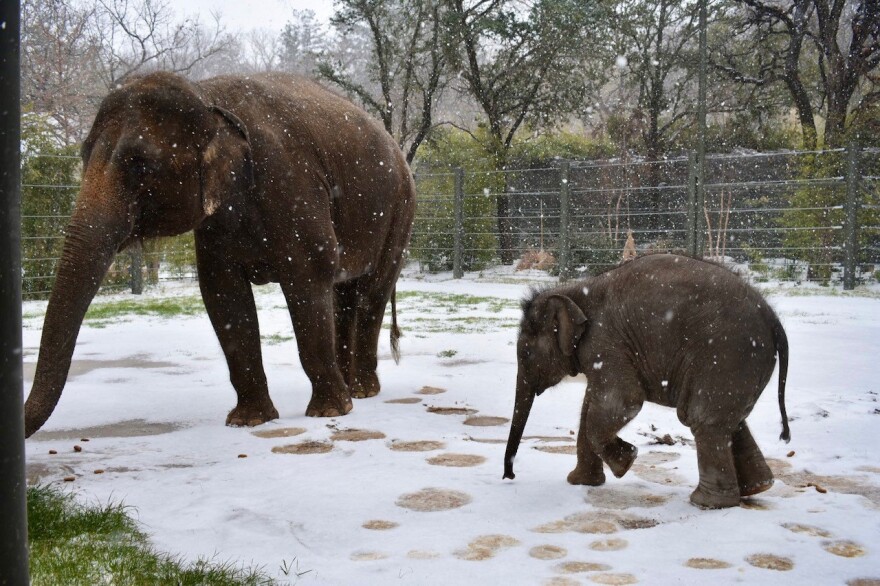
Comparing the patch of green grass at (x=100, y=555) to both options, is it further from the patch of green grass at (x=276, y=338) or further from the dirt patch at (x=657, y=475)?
the patch of green grass at (x=276, y=338)

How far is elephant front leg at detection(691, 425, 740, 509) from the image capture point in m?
2.97

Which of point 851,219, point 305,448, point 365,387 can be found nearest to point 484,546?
point 305,448

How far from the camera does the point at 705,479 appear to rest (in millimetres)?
3006

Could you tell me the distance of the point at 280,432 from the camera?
430cm

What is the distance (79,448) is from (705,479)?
276 centimetres

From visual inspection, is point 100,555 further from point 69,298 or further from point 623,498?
point 623,498

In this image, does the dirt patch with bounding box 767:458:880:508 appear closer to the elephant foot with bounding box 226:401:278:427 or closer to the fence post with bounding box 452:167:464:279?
the elephant foot with bounding box 226:401:278:427

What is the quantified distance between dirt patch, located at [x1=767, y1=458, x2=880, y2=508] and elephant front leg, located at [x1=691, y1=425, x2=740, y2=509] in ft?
1.47

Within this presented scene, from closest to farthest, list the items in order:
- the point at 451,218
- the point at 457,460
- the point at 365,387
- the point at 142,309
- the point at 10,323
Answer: the point at 10,323, the point at 457,460, the point at 365,387, the point at 142,309, the point at 451,218

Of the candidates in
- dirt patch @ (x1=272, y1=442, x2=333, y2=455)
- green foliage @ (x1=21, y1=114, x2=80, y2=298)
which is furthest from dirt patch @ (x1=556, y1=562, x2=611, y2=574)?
green foliage @ (x1=21, y1=114, x2=80, y2=298)

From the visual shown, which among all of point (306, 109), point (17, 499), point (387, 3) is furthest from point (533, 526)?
point (387, 3)

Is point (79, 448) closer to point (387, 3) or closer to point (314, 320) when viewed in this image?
point (314, 320)

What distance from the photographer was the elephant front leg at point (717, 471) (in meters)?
2.97

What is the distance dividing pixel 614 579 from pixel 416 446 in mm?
1781
